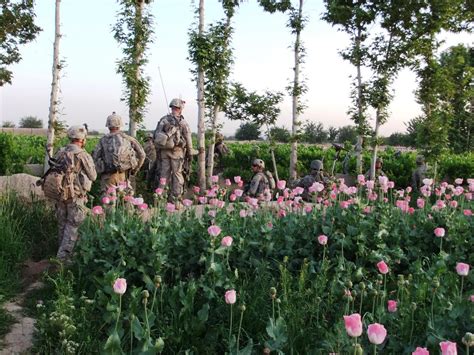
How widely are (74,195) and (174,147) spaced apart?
12.8 ft

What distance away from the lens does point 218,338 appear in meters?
4.30

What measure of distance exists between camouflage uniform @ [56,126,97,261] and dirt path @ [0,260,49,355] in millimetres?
375

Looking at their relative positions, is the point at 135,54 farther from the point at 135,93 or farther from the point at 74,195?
the point at 74,195

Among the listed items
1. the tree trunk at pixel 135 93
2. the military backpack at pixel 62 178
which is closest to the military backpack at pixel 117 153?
the military backpack at pixel 62 178

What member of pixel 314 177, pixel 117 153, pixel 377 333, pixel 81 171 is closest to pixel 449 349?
pixel 377 333

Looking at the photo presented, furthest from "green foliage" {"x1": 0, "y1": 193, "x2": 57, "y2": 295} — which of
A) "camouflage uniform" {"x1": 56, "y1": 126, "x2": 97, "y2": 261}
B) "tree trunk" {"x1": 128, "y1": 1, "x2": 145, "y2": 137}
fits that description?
"tree trunk" {"x1": 128, "y1": 1, "x2": 145, "y2": 137}

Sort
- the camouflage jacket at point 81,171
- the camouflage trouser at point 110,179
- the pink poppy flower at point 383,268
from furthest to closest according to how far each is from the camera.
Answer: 1. the camouflage trouser at point 110,179
2. the camouflage jacket at point 81,171
3. the pink poppy flower at point 383,268

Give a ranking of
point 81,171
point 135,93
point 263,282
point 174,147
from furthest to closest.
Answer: point 135,93 → point 174,147 → point 81,171 → point 263,282

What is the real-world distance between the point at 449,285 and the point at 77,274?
3450 millimetres

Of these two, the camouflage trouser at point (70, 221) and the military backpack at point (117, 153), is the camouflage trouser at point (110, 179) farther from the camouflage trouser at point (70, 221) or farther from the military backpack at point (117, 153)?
the camouflage trouser at point (70, 221)

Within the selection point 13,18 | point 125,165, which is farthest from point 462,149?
point 125,165

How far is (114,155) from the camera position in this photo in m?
7.94

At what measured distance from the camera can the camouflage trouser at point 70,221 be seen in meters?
6.47

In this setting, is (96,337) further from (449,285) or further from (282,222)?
(449,285)
